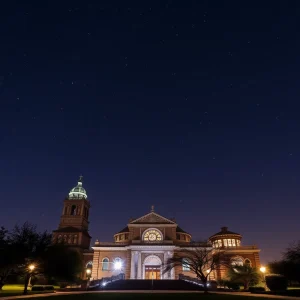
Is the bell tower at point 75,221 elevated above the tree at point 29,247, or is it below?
above

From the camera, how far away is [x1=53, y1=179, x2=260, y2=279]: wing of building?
58.8m

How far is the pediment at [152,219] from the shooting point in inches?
2530

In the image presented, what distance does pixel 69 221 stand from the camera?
247 feet

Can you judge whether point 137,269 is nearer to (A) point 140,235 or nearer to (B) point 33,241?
(A) point 140,235

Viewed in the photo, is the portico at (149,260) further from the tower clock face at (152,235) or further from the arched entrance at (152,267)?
the tower clock face at (152,235)

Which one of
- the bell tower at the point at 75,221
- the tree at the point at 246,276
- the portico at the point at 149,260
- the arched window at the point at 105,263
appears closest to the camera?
the tree at the point at 246,276

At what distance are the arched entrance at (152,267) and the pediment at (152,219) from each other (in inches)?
317

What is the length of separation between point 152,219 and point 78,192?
28.1 metres

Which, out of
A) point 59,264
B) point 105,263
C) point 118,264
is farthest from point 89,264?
point 59,264

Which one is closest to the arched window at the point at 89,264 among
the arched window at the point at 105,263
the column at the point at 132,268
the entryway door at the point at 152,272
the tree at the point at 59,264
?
the arched window at the point at 105,263

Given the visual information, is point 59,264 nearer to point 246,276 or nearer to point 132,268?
point 132,268

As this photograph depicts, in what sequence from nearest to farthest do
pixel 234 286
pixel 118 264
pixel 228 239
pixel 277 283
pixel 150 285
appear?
pixel 277 283 < pixel 234 286 < pixel 150 285 < pixel 118 264 < pixel 228 239

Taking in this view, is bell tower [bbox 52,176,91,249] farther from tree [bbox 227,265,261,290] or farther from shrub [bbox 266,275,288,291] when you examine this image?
shrub [bbox 266,275,288,291]

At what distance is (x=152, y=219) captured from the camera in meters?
64.8
